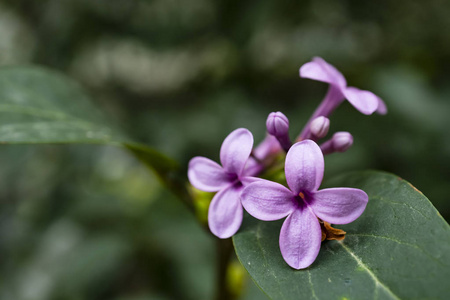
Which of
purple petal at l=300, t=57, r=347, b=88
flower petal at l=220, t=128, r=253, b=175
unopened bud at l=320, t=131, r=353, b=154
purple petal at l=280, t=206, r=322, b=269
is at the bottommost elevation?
purple petal at l=280, t=206, r=322, b=269

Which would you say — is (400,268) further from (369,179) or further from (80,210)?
(80,210)

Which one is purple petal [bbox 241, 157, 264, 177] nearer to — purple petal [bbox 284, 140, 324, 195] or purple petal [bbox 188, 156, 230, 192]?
purple petal [bbox 188, 156, 230, 192]

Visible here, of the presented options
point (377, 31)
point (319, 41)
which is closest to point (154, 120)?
point (319, 41)

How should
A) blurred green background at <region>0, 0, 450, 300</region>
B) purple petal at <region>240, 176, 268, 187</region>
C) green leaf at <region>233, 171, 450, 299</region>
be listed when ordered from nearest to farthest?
green leaf at <region>233, 171, 450, 299</region>
purple petal at <region>240, 176, 268, 187</region>
blurred green background at <region>0, 0, 450, 300</region>

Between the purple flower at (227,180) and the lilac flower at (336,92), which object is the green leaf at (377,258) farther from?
the lilac flower at (336,92)

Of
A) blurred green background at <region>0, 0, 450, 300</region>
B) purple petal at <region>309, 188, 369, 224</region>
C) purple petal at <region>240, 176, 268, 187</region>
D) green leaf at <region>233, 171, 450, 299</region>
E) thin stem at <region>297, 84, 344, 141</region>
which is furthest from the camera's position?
blurred green background at <region>0, 0, 450, 300</region>

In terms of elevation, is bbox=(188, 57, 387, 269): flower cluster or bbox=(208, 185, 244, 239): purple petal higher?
bbox=(188, 57, 387, 269): flower cluster

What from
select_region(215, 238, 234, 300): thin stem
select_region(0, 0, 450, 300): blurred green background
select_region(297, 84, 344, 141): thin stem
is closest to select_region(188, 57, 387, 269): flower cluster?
Result: select_region(297, 84, 344, 141): thin stem
